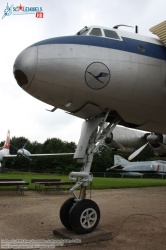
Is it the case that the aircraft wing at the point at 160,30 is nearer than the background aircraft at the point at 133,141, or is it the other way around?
the aircraft wing at the point at 160,30

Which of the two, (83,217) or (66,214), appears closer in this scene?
(83,217)

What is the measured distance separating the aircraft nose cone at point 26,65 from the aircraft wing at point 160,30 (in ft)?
14.6

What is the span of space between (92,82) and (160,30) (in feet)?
12.6

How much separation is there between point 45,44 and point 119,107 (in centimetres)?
273

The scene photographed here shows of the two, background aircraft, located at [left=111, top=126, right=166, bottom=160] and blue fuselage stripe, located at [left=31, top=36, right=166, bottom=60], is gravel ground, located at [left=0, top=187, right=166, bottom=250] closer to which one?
background aircraft, located at [left=111, top=126, right=166, bottom=160]

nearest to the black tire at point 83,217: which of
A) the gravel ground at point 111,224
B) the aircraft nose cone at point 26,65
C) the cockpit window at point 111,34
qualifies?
the gravel ground at point 111,224

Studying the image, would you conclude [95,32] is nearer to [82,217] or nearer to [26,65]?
[26,65]

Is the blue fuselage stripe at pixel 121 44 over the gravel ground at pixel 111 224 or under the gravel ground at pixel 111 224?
over

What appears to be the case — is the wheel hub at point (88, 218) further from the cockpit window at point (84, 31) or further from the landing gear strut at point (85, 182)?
the cockpit window at point (84, 31)

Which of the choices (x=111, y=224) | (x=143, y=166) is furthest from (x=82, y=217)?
(x=143, y=166)

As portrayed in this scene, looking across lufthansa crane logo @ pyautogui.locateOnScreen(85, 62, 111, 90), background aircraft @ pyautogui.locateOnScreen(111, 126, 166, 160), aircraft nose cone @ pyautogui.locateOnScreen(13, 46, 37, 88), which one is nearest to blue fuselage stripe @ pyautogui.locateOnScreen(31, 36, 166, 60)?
aircraft nose cone @ pyautogui.locateOnScreen(13, 46, 37, 88)

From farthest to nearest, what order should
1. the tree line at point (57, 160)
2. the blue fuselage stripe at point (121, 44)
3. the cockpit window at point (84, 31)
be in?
the tree line at point (57, 160) → the cockpit window at point (84, 31) → the blue fuselage stripe at point (121, 44)

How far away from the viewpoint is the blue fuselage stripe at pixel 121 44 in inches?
295

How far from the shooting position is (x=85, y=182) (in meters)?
7.90
